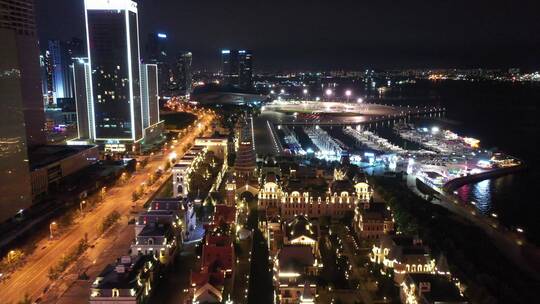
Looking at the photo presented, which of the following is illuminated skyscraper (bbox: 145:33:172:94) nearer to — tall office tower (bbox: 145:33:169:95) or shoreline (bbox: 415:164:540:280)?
tall office tower (bbox: 145:33:169:95)

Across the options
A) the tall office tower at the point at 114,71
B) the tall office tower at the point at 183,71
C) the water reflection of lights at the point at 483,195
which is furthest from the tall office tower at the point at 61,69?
the water reflection of lights at the point at 483,195

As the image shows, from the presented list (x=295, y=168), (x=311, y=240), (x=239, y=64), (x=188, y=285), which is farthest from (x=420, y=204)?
(x=239, y=64)

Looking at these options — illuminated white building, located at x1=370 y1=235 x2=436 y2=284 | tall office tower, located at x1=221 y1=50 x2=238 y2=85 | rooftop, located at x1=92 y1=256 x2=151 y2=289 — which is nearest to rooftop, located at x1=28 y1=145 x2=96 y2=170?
rooftop, located at x1=92 y1=256 x2=151 y2=289

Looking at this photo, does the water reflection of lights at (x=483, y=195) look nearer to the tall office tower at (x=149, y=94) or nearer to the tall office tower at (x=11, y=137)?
the tall office tower at (x=11, y=137)

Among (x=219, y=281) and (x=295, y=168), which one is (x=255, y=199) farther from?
(x=219, y=281)

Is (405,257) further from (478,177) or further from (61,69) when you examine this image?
(61,69)

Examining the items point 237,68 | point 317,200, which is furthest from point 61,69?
point 317,200
